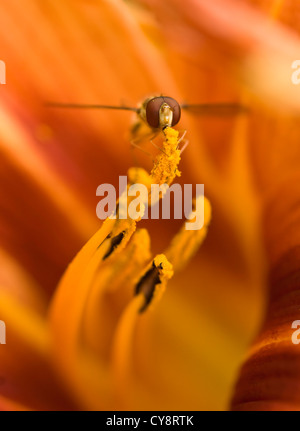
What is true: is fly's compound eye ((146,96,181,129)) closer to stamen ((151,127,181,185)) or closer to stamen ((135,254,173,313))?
stamen ((151,127,181,185))

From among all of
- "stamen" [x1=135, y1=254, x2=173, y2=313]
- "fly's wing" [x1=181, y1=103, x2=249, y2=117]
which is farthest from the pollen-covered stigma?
"fly's wing" [x1=181, y1=103, x2=249, y2=117]

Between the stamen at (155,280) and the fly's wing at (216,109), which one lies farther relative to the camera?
the fly's wing at (216,109)

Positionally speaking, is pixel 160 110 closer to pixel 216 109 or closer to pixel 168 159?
pixel 168 159

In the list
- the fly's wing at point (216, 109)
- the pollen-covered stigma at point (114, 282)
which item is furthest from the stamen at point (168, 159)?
the fly's wing at point (216, 109)

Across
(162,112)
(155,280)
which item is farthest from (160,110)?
(155,280)

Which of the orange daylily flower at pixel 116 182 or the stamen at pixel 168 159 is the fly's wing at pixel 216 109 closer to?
the orange daylily flower at pixel 116 182

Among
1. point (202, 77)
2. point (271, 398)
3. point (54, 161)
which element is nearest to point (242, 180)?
point (202, 77)
